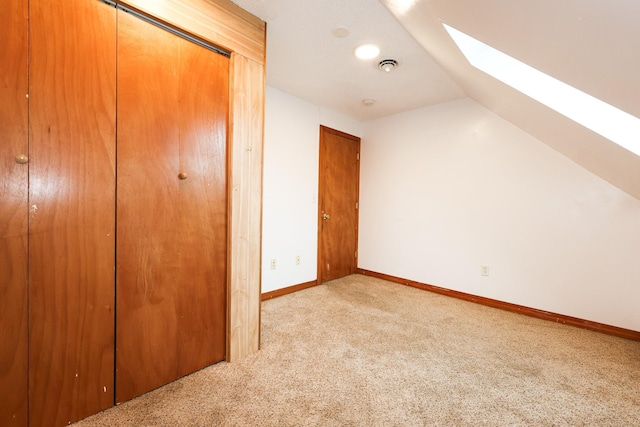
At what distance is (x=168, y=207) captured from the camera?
Result: 145 centimetres

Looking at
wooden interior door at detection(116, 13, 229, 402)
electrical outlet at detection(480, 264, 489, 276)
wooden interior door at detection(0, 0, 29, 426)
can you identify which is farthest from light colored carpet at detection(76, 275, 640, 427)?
electrical outlet at detection(480, 264, 489, 276)

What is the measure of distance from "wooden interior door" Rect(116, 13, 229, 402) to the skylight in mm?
1568

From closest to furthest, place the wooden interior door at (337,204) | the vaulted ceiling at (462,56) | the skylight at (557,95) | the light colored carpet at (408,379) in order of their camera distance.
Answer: the vaulted ceiling at (462,56) < the light colored carpet at (408,379) < the skylight at (557,95) < the wooden interior door at (337,204)

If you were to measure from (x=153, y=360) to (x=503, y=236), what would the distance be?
10.6 feet

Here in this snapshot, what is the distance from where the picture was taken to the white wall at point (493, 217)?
2.24 meters

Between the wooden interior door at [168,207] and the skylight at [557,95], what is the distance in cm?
157

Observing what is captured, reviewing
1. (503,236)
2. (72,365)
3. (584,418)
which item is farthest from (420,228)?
(72,365)

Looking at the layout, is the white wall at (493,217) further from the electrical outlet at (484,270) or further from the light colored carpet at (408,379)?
the light colored carpet at (408,379)

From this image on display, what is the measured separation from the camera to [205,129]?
1.56 meters

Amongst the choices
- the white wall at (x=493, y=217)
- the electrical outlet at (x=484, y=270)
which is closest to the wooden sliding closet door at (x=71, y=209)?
the white wall at (x=493, y=217)

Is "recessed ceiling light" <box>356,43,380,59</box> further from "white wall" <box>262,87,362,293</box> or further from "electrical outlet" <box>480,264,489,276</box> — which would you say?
"electrical outlet" <box>480,264,489,276</box>

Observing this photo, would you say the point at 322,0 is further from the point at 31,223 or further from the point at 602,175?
the point at 602,175

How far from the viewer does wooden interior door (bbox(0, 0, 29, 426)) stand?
3.34 feet

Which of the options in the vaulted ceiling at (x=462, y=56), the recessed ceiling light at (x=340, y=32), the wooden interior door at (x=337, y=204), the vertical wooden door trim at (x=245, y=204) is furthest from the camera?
the wooden interior door at (x=337, y=204)
